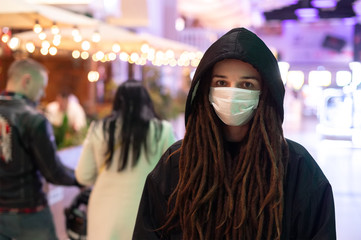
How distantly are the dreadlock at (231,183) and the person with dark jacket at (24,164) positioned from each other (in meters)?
1.89

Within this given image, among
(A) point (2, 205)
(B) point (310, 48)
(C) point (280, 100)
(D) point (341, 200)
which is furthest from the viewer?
(B) point (310, 48)

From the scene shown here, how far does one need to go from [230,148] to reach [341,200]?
6073 millimetres

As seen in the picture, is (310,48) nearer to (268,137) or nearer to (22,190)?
(22,190)

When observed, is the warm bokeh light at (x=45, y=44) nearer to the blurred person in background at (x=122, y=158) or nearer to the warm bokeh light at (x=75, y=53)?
the warm bokeh light at (x=75, y=53)

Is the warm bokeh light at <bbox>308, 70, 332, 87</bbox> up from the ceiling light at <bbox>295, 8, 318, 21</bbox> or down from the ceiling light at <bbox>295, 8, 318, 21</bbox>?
down

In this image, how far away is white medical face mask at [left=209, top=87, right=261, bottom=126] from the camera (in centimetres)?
193

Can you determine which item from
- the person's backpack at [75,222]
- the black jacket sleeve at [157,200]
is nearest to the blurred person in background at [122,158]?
the person's backpack at [75,222]

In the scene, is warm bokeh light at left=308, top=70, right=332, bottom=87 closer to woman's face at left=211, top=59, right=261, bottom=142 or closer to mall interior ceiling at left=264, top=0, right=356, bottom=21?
mall interior ceiling at left=264, top=0, right=356, bottom=21

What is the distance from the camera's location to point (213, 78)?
6.66 ft

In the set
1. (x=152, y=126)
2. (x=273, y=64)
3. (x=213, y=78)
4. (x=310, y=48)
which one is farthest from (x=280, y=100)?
(x=310, y=48)

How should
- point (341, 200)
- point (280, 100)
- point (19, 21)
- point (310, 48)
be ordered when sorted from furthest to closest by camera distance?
point (310, 48), point (341, 200), point (19, 21), point (280, 100)

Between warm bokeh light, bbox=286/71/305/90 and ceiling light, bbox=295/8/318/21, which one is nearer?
ceiling light, bbox=295/8/318/21

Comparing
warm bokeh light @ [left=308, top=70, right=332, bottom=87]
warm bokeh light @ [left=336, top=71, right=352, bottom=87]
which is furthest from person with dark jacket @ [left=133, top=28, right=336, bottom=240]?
warm bokeh light @ [left=308, top=70, right=332, bottom=87]

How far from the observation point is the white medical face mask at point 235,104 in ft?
6.32
